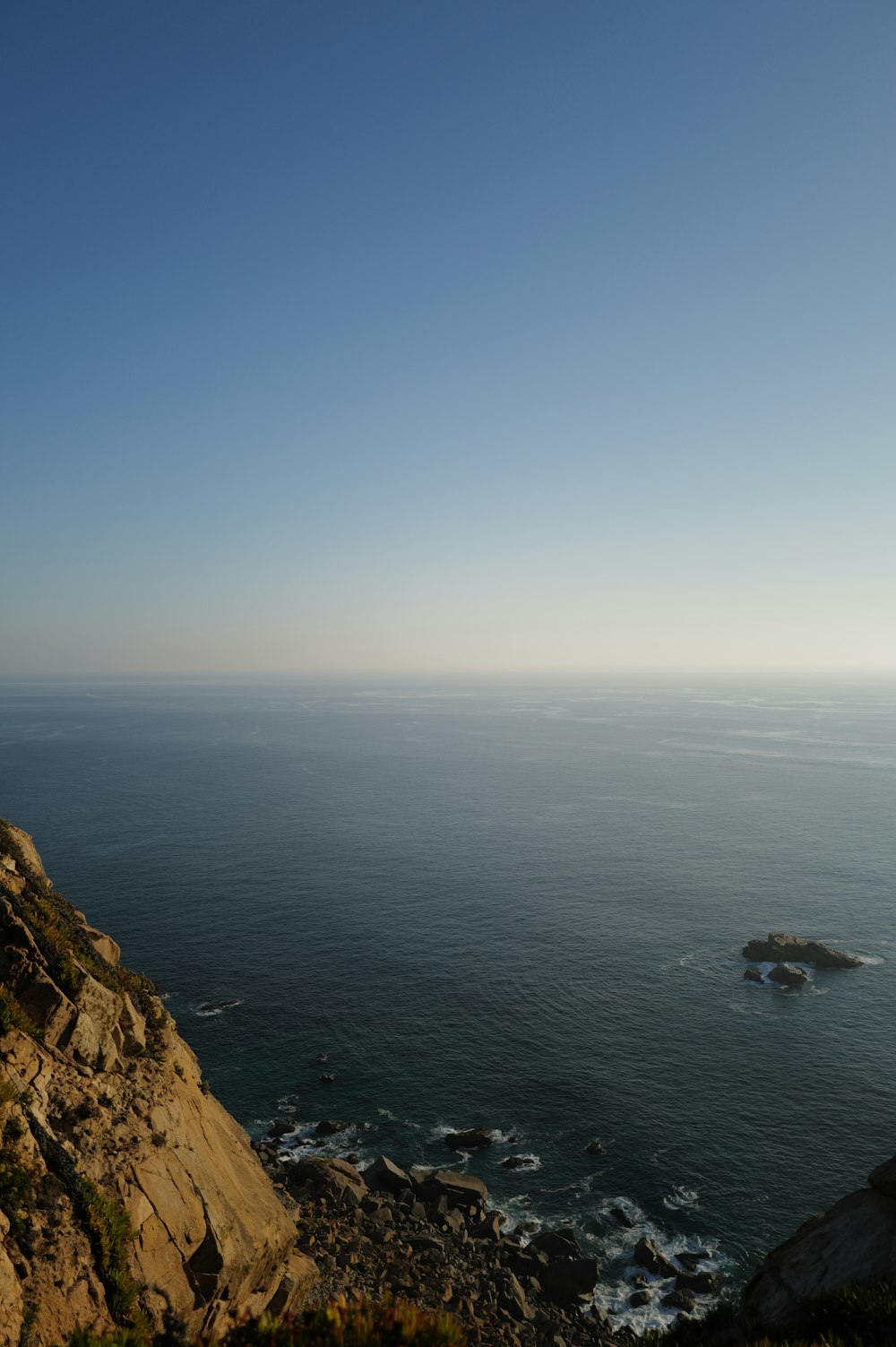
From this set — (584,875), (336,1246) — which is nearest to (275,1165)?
(336,1246)

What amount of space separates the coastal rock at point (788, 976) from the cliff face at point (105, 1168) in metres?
60.4

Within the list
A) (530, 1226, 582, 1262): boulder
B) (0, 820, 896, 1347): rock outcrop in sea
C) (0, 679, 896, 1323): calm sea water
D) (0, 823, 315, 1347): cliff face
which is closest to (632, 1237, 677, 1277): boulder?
(0, 679, 896, 1323): calm sea water

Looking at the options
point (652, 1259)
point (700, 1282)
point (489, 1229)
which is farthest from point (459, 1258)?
point (700, 1282)

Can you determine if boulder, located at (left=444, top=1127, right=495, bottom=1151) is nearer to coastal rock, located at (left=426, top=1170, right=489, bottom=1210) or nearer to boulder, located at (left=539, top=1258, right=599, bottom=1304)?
coastal rock, located at (left=426, top=1170, right=489, bottom=1210)

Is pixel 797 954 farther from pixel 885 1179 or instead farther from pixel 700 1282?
pixel 885 1179

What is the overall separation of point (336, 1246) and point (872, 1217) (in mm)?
28069

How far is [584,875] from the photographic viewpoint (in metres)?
106

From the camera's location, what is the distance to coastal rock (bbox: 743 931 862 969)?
76.2 m

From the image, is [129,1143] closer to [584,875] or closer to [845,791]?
[584,875]

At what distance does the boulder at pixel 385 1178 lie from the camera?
1709 inches

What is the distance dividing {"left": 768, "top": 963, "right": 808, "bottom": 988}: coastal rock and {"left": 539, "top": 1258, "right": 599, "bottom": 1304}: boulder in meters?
43.5

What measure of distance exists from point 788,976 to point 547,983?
26718 millimetres

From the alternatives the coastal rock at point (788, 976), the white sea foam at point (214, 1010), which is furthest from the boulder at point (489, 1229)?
the coastal rock at point (788, 976)

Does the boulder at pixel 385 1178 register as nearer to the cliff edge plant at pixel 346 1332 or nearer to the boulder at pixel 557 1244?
the boulder at pixel 557 1244
